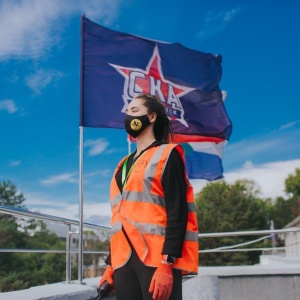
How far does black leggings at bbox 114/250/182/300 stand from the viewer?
210 centimetres

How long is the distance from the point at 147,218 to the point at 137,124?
0.57 metres

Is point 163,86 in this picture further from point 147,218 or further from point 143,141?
point 147,218

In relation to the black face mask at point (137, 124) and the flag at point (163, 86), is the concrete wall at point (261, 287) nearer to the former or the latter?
the flag at point (163, 86)

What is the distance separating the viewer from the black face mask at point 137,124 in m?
2.50

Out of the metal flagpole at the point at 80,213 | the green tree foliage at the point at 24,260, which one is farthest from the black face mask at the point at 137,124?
the green tree foliage at the point at 24,260

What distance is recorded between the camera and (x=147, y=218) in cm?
218

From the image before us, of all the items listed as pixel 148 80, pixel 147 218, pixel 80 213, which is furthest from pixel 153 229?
pixel 148 80

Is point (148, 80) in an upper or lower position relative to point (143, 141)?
upper

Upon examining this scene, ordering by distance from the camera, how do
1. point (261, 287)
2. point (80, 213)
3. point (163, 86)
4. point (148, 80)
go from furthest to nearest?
point (163, 86), point (148, 80), point (261, 287), point (80, 213)

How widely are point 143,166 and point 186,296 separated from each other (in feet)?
5.86

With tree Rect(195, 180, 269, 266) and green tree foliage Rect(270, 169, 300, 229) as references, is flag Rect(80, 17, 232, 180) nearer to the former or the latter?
tree Rect(195, 180, 269, 266)

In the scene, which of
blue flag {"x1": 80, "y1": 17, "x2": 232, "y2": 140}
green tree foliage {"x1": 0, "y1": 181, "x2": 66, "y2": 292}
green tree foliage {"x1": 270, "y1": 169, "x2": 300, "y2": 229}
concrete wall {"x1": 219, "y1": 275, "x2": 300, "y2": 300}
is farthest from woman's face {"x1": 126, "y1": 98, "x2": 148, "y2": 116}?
green tree foliage {"x1": 270, "y1": 169, "x2": 300, "y2": 229}

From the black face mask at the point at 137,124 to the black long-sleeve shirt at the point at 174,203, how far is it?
29 centimetres

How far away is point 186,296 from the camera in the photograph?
366 centimetres
